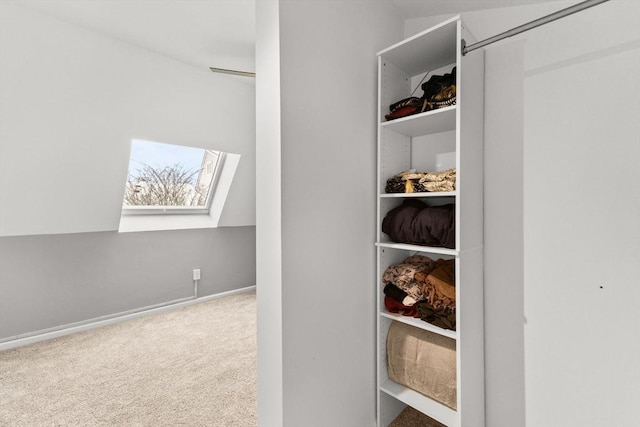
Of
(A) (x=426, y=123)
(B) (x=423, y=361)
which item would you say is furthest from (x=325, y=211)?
(B) (x=423, y=361)

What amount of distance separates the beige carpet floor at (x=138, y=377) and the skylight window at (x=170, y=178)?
130 centimetres

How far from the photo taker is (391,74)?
172cm

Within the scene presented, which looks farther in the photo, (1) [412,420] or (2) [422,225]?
(1) [412,420]

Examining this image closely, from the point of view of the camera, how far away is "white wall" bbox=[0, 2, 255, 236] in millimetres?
1961

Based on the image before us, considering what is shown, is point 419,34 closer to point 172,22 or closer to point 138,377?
point 172,22

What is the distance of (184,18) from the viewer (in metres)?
1.98

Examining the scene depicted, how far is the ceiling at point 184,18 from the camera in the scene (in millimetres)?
1743

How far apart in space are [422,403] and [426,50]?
5.80 feet

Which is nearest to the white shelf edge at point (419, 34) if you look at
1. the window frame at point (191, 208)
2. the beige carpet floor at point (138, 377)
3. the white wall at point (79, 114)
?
the white wall at point (79, 114)

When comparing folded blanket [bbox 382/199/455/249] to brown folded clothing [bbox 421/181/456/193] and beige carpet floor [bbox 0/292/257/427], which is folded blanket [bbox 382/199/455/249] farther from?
beige carpet floor [bbox 0/292/257/427]

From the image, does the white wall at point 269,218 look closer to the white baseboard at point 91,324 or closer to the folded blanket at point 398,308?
the folded blanket at point 398,308

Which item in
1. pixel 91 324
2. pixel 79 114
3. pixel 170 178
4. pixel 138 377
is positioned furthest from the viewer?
pixel 170 178

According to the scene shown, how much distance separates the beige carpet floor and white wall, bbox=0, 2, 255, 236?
40.2 inches

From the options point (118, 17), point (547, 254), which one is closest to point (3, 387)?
point (118, 17)
